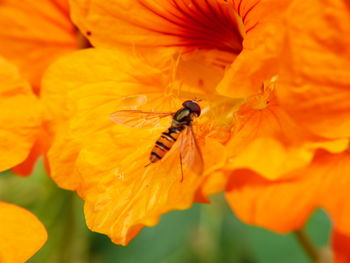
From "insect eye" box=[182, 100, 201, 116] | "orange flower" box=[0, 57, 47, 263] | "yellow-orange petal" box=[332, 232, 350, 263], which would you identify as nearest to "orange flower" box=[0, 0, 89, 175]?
"orange flower" box=[0, 57, 47, 263]

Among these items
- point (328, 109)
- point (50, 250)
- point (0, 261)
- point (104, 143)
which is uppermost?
point (328, 109)

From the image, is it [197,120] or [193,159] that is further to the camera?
[197,120]

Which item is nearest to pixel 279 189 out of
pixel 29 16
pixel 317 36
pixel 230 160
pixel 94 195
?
pixel 230 160

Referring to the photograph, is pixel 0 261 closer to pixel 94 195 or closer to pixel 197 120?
pixel 94 195

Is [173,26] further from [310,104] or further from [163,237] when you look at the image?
[163,237]

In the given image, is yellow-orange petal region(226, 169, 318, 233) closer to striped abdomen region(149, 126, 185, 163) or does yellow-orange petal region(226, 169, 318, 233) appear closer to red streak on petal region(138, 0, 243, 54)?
striped abdomen region(149, 126, 185, 163)

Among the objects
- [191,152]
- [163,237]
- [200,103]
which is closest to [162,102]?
[200,103]

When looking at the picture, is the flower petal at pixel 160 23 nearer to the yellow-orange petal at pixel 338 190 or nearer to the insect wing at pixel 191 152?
the insect wing at pixel 191 152
